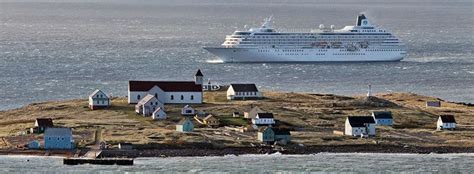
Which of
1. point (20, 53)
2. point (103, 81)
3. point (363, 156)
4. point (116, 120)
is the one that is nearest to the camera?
point (363, 156)

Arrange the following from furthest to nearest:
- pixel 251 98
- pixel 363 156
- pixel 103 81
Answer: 1. pixel 103 81
2. pixel 251 98
3. pixel 363 156

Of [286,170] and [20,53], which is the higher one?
[20,53]

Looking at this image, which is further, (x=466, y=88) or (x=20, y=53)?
(x=20, y=53)

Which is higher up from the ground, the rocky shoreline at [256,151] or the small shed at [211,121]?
the small shed at [211,121]

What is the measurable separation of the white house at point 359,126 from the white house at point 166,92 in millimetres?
16107

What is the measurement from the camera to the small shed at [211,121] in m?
99.5

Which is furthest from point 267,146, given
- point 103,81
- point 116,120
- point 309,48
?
point 309,48

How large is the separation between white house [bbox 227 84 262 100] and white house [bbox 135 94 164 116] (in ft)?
33.7

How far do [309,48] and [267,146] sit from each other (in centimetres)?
8529

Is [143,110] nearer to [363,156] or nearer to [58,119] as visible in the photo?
[58,119]

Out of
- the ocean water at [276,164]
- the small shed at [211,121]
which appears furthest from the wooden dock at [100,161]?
the small shed at [211,121]

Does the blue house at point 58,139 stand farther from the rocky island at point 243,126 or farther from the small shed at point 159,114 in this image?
the small shed at point 159,114

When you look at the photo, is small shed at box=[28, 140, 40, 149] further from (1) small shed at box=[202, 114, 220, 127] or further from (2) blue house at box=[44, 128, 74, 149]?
(1) small shed at box=[202, 114, 220, 127]

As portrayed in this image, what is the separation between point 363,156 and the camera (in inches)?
3516
